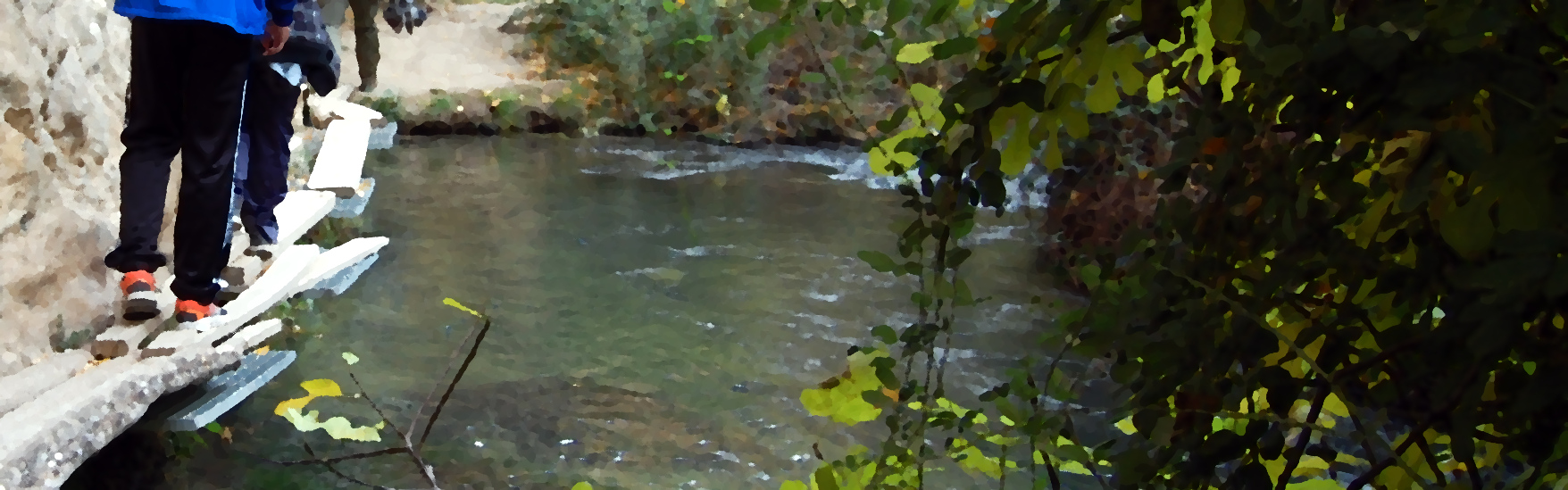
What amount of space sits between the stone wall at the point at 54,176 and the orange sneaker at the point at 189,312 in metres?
0.23

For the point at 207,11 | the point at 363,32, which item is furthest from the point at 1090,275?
the point at 363,32

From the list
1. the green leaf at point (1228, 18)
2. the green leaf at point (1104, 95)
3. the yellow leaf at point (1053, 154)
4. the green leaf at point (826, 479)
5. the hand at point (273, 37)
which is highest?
the green leaf at point (1228, 18)

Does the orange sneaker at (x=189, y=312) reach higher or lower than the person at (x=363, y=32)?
lower

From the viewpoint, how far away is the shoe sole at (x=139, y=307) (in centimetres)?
170

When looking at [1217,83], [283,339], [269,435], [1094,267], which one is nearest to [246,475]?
[269,435]

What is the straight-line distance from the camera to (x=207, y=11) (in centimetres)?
149

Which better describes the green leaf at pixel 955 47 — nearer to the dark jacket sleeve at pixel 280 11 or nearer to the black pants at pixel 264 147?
the dark jacket sleeve at pixel 280 11

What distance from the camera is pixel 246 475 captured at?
1760 millimetres

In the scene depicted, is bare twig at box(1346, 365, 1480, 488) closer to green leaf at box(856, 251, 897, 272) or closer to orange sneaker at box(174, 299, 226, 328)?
green leaf at box(856, 251, 897, 272)

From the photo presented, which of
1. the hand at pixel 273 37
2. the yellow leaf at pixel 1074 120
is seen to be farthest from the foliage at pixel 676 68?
the yellow leaf at pixel 1074 120

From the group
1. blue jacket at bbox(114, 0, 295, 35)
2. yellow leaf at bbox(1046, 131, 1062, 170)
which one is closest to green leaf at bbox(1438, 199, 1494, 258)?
yellow leaf at bbox(1046, 131, 1062, 170)

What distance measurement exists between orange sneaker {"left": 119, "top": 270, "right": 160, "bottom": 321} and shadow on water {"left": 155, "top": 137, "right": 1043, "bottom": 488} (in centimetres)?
27

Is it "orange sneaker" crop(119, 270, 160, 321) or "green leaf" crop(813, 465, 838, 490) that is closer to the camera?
"green leaf" crop(813, 465, 838, 490)

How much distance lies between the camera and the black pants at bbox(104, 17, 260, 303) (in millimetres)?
1553
